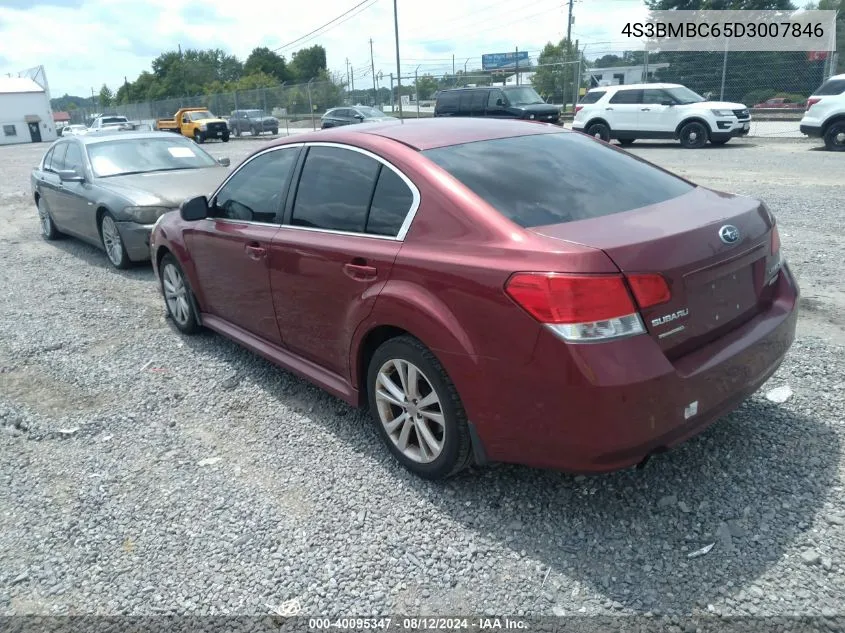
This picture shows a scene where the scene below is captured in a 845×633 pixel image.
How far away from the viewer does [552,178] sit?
3.27m

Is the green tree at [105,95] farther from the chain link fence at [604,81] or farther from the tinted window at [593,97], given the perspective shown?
the tinted window at [593,97]

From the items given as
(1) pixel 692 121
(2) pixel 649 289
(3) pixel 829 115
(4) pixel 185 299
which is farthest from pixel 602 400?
(1) pixel 692 121

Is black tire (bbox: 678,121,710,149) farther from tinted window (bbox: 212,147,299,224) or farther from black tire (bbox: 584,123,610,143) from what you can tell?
tinted window (bbox: 212,147,299,224)

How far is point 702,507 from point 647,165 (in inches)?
72.3

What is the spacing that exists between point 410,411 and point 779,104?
1151 inches

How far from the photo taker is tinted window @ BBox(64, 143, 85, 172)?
8.69 metres

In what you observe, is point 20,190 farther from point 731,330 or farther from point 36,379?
point 731,330

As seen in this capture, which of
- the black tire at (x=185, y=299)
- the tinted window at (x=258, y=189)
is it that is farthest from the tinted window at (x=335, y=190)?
the black tire at (x=185, y=299)

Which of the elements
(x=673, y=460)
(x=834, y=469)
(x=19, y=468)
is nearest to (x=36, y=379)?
(x=19, y=468)

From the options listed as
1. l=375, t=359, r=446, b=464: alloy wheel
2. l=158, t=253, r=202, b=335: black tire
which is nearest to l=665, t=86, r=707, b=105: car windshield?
l=158, t=253, r=202, b=335: black tire

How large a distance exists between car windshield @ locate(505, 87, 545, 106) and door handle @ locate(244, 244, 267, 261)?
64.7 ft

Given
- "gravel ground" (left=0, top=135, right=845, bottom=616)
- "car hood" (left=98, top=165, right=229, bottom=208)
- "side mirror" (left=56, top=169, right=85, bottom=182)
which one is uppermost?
"side mirror" (left=56, top=169, right=85, bottom=182)

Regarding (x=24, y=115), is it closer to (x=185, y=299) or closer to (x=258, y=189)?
(x=185, y=299)

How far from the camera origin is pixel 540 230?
9.23ft
